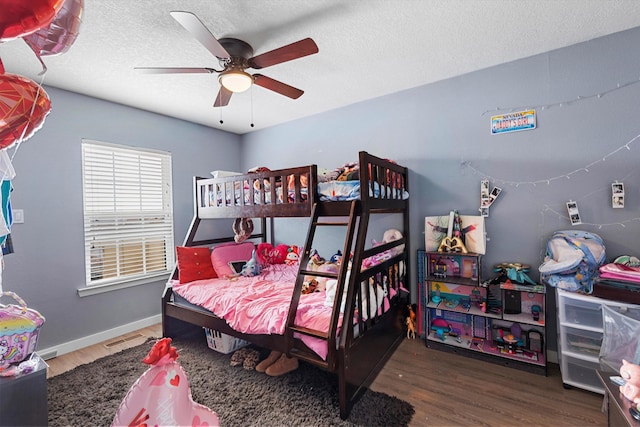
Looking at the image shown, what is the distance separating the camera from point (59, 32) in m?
Result: 0.87

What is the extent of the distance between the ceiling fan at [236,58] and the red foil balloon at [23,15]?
783mm

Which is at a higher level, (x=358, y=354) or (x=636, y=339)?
(x=636, y=339)

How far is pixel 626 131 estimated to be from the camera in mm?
2072

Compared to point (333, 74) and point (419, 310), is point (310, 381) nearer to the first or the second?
point (419, 310)

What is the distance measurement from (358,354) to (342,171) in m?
1.36

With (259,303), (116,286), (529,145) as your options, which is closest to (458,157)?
(529,145)

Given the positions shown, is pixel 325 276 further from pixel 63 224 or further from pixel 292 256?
pixel 63 224

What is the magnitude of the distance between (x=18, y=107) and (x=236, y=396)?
1.94 meters

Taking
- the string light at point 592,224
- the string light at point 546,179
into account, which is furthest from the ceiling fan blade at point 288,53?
the string light at point 592,224

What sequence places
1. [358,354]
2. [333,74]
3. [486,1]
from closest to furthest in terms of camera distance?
[486,1]
[358,354]
[333,74]

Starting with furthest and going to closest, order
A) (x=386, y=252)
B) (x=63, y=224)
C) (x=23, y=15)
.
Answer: (x=63, y=224), (x=386, y=252), (x=23, y=15)

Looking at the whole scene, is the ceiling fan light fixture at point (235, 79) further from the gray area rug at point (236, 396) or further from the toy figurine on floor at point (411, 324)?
the toy figurine on floor at point (411, 324)

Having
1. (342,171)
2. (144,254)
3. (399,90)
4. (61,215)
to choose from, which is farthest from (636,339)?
(61,215)

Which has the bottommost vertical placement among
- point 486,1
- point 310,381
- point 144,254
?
point 310,381
